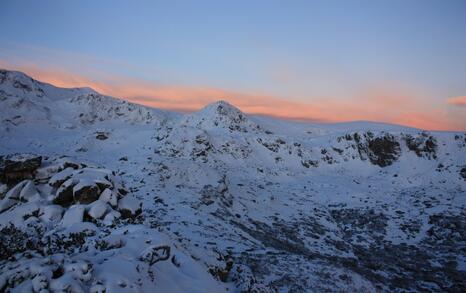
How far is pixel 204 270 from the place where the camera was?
35.9 feet

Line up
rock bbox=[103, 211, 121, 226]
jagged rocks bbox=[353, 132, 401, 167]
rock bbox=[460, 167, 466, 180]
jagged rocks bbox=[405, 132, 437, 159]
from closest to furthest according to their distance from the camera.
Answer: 1. rock bbox=[103, 211, 121, 226]
2. rock bbox=[460, 167, 466, 180]
3. jagged rocks bbox=[405, 132, 437, 159]
4. jagged rocks bbox=[353, 132, 401, 167]

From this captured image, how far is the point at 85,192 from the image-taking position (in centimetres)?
1588

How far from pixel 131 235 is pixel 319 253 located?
1693cm

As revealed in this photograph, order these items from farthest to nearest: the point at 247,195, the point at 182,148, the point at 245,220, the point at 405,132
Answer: the point at 405,132, the point at 182,148, the point at 247,195, the point at 245,220

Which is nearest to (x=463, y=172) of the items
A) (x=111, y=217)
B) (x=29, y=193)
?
(x=111, y=217)

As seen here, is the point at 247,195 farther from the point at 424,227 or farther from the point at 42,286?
the point at 42,286

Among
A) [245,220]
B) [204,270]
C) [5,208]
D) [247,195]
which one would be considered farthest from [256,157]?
[204,270]

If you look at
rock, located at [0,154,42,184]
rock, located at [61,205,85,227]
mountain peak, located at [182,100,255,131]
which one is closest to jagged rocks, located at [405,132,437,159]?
mountain peak, located at [182,100,255,131]

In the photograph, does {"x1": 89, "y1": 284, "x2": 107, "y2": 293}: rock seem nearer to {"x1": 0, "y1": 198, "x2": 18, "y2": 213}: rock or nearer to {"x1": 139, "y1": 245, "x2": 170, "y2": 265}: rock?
{"x1": 139, "y1": 245, "x2": 170, "y2": 265}: rock

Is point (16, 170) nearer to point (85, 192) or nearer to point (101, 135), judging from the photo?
point (85, 192)

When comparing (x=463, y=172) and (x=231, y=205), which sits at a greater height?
(x=463, y=172)

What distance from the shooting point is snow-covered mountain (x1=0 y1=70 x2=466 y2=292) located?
10.3 meters

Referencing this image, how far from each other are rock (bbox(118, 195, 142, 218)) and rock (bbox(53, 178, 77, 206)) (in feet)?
7.36

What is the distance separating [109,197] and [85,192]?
42.2 inches
